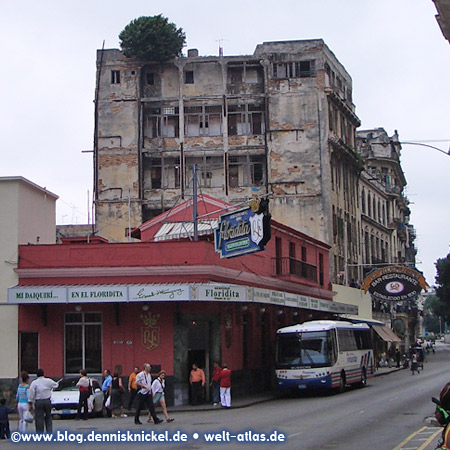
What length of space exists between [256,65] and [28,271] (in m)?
31.9

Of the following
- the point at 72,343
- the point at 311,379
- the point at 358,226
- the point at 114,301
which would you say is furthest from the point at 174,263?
the point at 358,226

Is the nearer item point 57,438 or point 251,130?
point 57,438

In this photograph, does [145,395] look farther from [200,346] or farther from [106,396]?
[200,346]

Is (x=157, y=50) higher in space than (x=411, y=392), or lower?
higher

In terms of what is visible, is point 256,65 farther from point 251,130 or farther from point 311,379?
point 311,379

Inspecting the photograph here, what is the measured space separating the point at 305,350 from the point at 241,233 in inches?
233

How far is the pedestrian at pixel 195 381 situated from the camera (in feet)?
96.3

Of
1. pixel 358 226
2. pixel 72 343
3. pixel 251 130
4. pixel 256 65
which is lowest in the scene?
pixel 72 343

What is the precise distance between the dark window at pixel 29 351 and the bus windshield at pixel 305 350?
9255mm

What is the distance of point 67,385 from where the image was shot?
27469 millimetres

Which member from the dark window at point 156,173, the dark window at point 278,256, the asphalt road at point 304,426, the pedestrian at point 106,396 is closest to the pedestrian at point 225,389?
the asphalt road at point 304,426

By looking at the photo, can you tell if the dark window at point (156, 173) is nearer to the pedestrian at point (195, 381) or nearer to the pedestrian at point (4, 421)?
the pedestrian at point (195, 381)

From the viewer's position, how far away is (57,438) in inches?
772

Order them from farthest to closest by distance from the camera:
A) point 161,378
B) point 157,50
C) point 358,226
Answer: point 358,226 < point 157,50 < point 161,378
